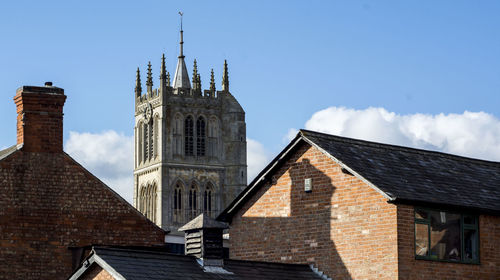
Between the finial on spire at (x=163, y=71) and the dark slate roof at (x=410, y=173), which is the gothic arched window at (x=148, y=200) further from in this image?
the dark slate roof at (x=410, y=173)

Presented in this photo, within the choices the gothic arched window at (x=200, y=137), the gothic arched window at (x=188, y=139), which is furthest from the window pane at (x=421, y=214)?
the gothic arched window at (x=200, y=137)

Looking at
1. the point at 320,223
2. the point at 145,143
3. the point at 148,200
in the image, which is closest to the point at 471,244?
the point at 320,223

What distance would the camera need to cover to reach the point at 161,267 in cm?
2905

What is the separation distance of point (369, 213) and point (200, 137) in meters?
98.2

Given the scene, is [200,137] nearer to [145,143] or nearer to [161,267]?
[145,143]

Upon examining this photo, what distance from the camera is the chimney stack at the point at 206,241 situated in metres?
30.6

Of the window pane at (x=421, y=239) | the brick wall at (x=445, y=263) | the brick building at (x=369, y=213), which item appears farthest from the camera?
the window pane at (x=421, y=239)

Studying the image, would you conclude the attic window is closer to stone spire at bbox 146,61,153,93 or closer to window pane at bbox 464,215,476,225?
window pane at bbox 464,215,476,225

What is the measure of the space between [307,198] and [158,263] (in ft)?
21.0

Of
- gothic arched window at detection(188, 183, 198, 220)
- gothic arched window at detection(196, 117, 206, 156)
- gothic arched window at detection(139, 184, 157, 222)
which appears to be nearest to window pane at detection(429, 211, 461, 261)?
gothic arched window at detection(139, 184, 157, 222)

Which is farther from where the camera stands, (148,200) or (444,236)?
(148,200)

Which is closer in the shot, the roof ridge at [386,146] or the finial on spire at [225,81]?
the roof ridge at [386,146]

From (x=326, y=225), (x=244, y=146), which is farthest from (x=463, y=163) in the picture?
(x=244, y=146)

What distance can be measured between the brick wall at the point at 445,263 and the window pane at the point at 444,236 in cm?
26
